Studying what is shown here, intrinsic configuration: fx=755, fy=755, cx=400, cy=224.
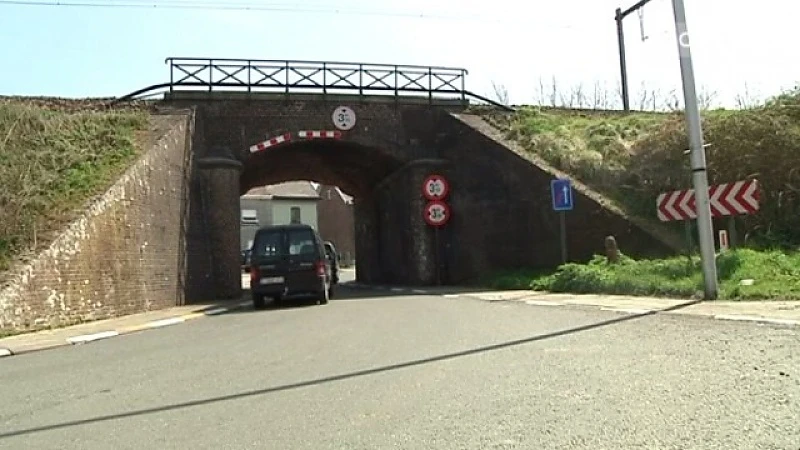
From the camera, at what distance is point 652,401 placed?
19.4 feet

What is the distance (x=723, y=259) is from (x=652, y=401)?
10.6 m

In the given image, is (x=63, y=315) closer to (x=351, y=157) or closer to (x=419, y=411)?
(x=419, y=411)

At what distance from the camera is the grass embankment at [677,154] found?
19.3 m

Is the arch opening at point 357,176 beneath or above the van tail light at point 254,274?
above

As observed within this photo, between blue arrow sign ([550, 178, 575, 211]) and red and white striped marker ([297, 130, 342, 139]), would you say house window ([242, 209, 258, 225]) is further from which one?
blue arrow sign ([550, 178, 575, 211])

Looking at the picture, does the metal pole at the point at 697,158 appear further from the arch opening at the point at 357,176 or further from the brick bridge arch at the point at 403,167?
the arch opening at the point at 357,176

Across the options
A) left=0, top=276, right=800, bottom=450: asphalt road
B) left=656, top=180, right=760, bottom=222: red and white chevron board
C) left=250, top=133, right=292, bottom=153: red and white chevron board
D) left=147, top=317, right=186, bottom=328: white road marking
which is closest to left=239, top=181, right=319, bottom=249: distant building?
left=250, top=133, right=292, bottom=153: red and white chevron board

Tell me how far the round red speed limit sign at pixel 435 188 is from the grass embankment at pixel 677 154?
2.82 meters

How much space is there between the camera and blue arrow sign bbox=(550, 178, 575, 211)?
65.4ft

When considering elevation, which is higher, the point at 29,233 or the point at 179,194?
the point at 179,194

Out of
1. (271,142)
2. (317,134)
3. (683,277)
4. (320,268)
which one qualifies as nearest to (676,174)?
(683,277)

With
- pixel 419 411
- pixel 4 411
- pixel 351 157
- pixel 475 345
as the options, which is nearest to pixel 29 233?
pixel 4 411

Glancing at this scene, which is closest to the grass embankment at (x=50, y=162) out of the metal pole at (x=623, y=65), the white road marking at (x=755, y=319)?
the white road marking at (x=755, y=319)

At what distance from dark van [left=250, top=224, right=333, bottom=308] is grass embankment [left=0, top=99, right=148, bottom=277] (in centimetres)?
409
